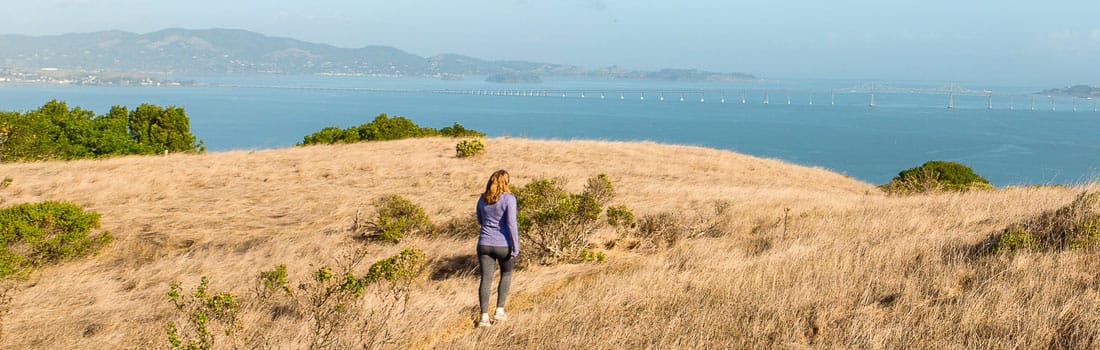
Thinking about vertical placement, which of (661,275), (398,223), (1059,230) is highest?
(1059,230)

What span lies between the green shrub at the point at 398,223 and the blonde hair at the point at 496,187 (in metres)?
5.64

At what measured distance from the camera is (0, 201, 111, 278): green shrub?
12.0 meters

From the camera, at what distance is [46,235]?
1273cm

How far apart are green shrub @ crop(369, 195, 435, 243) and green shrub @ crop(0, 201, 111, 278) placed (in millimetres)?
4885

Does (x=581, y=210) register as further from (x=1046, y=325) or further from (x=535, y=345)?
(x=1046, y=325)

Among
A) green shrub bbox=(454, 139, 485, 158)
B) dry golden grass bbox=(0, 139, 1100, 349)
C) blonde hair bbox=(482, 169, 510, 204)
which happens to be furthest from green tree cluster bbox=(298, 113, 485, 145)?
blonde hair bbox=(482, 169, 510, 204)

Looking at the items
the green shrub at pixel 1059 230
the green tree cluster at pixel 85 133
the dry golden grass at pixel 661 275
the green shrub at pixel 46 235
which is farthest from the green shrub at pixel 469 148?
the green shrub at pixel 1059 230

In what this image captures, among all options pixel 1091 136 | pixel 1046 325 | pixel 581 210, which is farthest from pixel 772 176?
pixel 1091 136

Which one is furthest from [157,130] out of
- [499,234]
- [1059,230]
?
[1059,230]

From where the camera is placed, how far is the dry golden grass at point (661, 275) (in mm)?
6121

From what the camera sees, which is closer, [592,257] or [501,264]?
[501,264]

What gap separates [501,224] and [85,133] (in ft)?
113

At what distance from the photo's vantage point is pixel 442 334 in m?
6.62

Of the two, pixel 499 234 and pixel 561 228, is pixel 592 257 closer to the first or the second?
pixel 561 228
